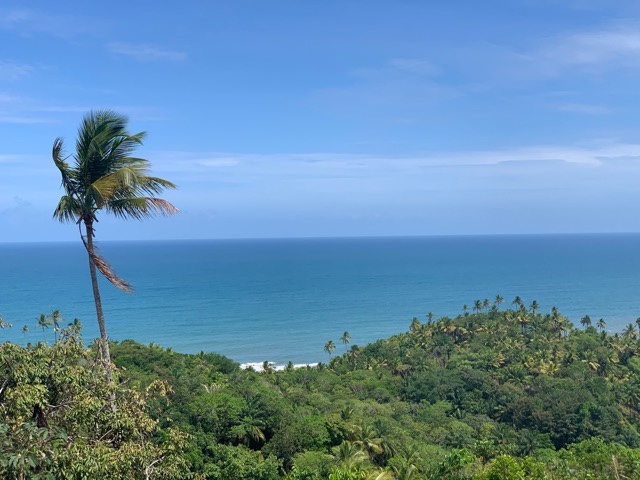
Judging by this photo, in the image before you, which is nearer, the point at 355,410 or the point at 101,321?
the point at 101,321

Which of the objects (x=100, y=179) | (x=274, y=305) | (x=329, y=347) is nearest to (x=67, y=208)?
(x=100, y=179)

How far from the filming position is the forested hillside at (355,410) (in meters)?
9.38

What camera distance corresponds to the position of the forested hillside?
938 cm

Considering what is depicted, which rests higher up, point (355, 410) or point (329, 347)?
point (355, 410)

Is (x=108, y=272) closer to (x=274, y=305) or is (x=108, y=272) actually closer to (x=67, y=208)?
(x=67, y=208)

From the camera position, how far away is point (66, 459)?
25.5 ft

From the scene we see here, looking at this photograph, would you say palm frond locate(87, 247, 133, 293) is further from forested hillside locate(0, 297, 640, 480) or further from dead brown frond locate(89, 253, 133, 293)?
forested hillside locate(0, 297, 640, 480)

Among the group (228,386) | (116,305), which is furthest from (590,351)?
(116,305)

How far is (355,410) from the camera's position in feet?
139

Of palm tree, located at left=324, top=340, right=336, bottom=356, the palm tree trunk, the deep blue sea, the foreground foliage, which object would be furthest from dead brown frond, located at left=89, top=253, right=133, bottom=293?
palm tree, located at left=324, top=340, right=336, bottom=356

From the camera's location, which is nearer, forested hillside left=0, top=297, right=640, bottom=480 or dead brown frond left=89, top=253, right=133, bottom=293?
forested hillside left=0, top=297, right=640, bottom=480

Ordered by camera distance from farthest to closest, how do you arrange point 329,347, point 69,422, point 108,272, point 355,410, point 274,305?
point 274,305
point 329,347
point 355,410
point 108,272
point 69,422

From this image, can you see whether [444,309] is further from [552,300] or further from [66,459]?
[66,459]

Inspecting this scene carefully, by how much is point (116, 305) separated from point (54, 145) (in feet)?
416
